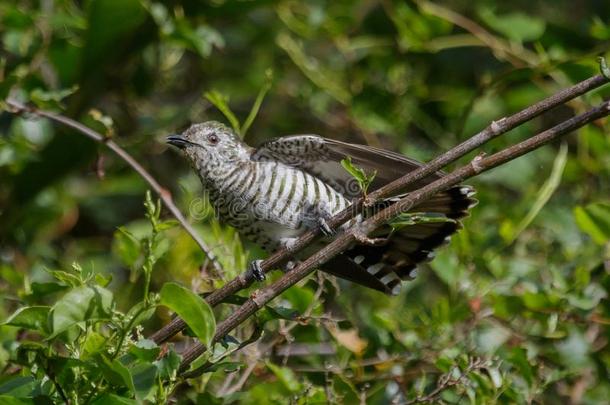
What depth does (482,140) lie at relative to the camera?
2152 millimetres

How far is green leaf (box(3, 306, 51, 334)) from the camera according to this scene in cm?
210

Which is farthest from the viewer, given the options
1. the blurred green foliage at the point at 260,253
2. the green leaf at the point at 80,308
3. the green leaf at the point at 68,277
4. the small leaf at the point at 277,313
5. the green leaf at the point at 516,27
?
the green leaf at the point at 516,27

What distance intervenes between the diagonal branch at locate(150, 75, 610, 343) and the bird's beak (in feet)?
3.55

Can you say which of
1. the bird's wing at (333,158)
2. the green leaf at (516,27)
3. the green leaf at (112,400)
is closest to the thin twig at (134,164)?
the bird's wing at (333,158)

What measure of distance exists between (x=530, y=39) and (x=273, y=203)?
1640 mm

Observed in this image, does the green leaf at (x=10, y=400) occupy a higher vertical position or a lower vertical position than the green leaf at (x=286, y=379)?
higher

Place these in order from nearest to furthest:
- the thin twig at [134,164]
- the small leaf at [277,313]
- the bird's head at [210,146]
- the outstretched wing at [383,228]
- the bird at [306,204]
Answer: the small leaf at [277,313] < the thin twig at [134,164] < the outstretched wing at [383,228] < the bird at [306,204] < the bird's head at [210,146]

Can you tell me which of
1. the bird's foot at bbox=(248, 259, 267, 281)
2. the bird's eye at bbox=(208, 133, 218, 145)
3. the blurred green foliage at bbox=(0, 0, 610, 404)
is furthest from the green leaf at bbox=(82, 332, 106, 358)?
the bird's eye at bbox=(208, 133, 218, 145)

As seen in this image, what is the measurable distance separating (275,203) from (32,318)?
1.29m

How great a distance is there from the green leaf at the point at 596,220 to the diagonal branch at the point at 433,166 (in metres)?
1.05

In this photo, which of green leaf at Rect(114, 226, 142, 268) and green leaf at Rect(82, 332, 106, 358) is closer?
green leaf at Rect(82, 332, 106, 358)

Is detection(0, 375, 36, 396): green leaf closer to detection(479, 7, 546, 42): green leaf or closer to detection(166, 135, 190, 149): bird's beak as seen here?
detection(166, 135, 190, 149): bird's beak

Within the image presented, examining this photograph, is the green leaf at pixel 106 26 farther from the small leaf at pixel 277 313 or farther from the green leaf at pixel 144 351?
the green leaf at pixel 144 351

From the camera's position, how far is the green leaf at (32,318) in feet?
6.90
